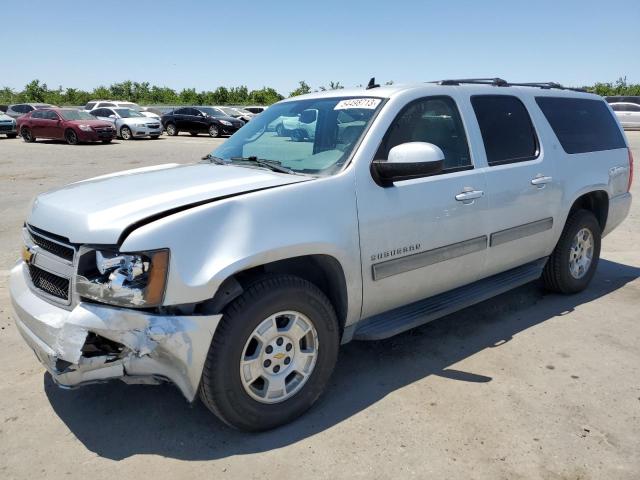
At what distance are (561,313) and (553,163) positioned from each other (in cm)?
126

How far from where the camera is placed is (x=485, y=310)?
469 centimetres

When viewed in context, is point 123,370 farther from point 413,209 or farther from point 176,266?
point 413,209

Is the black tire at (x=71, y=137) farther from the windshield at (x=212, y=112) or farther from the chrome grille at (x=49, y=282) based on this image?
the chrome grille at (x=49, y=282)

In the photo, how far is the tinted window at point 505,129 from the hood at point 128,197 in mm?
1645

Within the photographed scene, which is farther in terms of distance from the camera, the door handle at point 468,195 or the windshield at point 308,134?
the door handle at point 468,195

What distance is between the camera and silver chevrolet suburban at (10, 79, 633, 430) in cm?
253

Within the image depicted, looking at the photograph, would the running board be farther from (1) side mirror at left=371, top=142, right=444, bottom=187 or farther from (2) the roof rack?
(2) the roof rack

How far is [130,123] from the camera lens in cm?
2561

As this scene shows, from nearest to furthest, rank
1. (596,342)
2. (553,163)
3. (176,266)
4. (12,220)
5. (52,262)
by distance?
(176,266)
(52,262)
(596,342)
(553,163)
(12,220)

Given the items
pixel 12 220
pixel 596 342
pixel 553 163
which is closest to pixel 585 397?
pixel 596 342

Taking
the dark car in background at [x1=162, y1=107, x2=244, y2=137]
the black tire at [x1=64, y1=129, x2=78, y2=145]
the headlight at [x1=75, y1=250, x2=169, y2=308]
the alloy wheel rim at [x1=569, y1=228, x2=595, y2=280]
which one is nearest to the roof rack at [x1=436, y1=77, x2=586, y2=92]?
the alloy wheel rim at [x1=569, y1=228, x2=595, y2=280]

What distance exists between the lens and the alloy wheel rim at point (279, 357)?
2.81 m

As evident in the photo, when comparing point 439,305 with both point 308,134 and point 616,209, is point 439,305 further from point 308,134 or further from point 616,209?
point 616,209

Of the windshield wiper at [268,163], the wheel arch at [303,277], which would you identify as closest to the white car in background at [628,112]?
the windshield wiper at [268,163]
